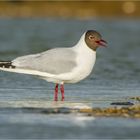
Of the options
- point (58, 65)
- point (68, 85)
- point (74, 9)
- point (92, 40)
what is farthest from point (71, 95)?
point (74, 9)

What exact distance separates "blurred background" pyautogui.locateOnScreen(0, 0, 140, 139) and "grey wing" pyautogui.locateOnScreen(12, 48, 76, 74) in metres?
0.51

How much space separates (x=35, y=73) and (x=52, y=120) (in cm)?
250

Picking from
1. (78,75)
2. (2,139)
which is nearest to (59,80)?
(78,75)

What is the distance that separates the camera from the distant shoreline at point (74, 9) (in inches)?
1650

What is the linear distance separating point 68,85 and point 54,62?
8.20ft

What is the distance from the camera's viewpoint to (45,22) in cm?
4131

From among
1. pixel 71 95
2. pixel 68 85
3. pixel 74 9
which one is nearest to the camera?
pixel 71 95

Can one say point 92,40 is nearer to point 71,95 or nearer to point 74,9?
point 71,95

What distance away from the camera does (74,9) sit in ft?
140

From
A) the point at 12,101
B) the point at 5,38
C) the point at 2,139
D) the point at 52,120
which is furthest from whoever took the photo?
the point at 5,38

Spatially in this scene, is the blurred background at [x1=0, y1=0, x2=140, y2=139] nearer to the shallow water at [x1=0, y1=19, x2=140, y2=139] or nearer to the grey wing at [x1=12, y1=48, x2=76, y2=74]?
the shallow water at [x1=0, y1=19, x2=140, y2=139]

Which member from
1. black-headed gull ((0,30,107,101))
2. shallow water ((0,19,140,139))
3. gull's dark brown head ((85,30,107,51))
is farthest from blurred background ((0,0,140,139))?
gull's dark brown head ((85,30,107,51))

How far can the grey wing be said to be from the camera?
1379 centimetres

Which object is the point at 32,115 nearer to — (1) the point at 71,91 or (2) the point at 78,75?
(2) the point at 78,75
